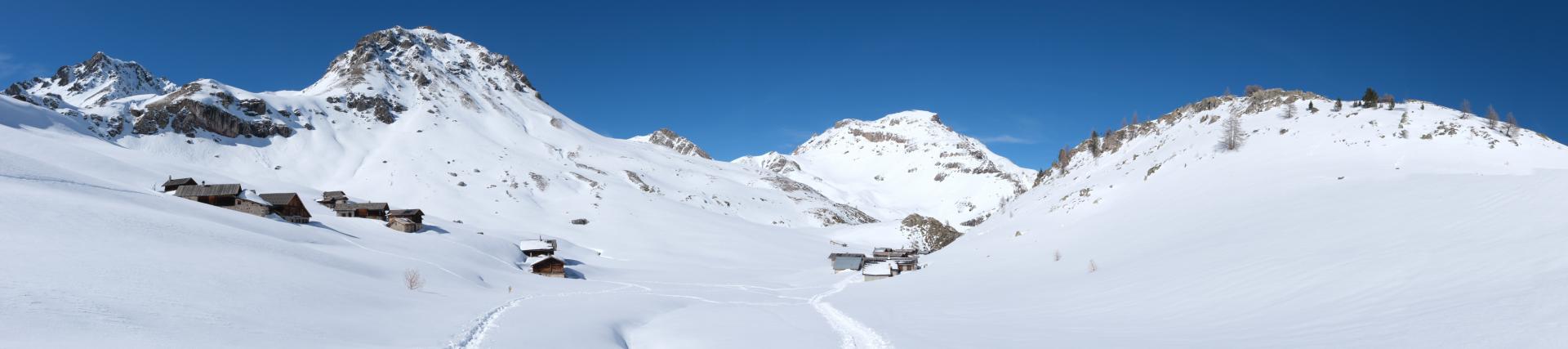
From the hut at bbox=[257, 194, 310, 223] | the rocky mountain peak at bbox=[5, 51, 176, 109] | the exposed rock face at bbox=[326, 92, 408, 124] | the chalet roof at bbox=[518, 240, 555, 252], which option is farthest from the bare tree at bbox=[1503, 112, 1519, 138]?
the rocky mountain peak at bbox=[5, 51, 176, 109]

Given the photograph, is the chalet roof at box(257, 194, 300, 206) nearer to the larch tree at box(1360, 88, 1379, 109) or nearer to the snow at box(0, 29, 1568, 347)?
the snow at box(0, 29, 1568, 347)

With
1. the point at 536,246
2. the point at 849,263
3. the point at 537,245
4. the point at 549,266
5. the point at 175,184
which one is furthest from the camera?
the point at 849,263

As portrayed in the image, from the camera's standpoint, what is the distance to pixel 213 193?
55.2 m

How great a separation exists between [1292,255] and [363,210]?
82621mm

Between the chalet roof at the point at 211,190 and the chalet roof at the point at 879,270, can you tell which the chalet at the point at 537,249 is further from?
the chalet roof at the point at 879,270

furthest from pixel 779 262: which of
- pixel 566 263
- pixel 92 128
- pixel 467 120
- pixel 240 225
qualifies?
pixel 467 120

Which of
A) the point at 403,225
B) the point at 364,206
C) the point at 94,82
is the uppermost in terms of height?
the point at 94,82

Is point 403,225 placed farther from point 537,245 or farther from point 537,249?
point 537,249

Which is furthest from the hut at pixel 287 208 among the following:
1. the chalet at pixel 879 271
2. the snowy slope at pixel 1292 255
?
the chalet at pixel 879 271

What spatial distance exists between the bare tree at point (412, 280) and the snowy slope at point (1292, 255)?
22.5 m

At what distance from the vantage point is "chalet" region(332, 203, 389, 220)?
236 ft

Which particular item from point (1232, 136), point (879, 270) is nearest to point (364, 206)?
point (879, 270)

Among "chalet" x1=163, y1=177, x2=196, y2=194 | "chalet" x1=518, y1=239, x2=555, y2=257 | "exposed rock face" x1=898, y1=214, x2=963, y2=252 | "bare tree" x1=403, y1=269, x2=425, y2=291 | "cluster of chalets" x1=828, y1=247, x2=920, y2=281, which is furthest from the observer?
"exposed rock face" x1=898, y1=214, x2=963, y2=252

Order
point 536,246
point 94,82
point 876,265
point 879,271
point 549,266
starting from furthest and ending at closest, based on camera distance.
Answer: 1. point 94,82
2. point 536,246
3. point 876,265
4. point 879,271
5. point 549,266
